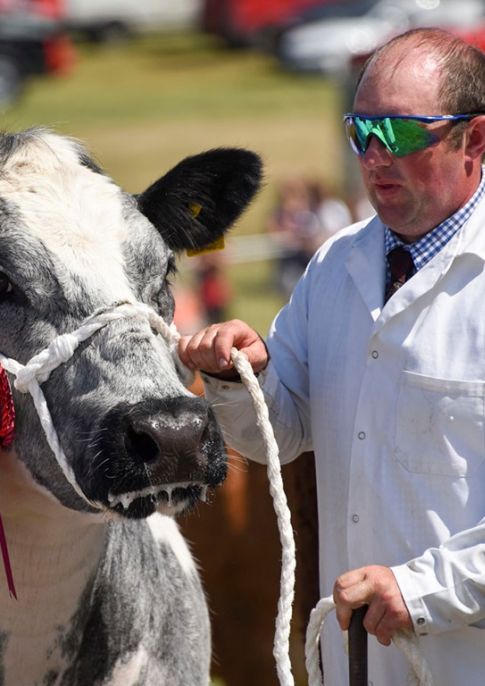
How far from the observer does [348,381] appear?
3.71m

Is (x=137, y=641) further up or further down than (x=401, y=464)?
further down

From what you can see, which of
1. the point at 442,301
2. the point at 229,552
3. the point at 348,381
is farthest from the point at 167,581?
the point at 229,552

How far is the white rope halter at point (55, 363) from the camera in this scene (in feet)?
11.4

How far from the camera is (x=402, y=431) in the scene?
11.5 ft

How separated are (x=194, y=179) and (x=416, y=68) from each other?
974 mm

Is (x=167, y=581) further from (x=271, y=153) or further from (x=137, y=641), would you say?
(x=271, y=153)

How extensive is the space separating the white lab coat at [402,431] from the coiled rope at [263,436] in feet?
0.48

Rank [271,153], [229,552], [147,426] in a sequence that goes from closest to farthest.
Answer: [147,426] → [229,552] → [271,153]

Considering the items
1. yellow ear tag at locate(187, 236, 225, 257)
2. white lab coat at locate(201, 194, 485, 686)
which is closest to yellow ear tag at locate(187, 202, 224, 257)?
yellow ear tag at locate(187, 236, 225, 257)

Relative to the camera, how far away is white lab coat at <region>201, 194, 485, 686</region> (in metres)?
3.37

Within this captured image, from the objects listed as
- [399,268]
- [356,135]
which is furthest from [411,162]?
[399,268]

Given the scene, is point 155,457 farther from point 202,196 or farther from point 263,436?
point 202,196

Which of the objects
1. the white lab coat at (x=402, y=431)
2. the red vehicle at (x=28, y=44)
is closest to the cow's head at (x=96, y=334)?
the white lab coat at (x=402, y=431)

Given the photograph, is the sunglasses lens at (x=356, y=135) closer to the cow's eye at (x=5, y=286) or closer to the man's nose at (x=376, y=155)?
the man's nose at (x=376, y=155)
